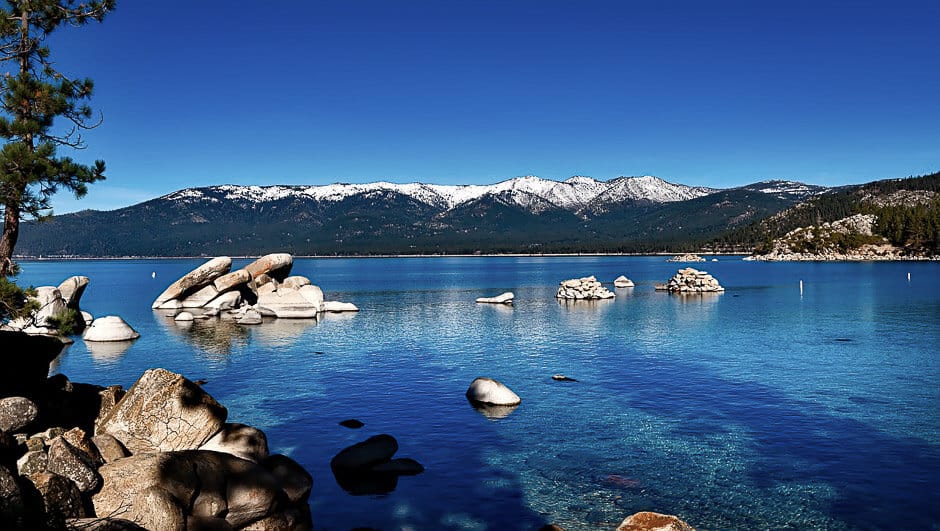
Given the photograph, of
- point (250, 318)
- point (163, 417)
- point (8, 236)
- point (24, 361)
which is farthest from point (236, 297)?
point (8, 236)

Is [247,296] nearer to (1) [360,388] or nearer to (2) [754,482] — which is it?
(1) [360,388]

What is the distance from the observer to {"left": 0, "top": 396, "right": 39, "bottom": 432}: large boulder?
1762 centimetres

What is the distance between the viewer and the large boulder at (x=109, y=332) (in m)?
59.2

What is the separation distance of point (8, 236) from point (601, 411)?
25819 mm

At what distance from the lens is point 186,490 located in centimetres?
1565

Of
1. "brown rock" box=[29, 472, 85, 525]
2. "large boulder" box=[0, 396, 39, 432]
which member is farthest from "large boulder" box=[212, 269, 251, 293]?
"brown rock" box=[29, 472, 85, 525]

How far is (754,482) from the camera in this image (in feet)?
70.4

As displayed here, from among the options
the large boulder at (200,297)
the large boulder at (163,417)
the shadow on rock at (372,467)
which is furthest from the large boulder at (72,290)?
the shadow on rock at (372,467)

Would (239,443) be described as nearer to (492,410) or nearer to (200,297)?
(492,410)

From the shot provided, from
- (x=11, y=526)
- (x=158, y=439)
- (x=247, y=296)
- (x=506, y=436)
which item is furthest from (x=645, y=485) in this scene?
(x=247, y=296)

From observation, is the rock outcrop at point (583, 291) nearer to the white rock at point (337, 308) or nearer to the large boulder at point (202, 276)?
the white rock at point (337, 308)

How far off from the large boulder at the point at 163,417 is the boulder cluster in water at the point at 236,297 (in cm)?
5325

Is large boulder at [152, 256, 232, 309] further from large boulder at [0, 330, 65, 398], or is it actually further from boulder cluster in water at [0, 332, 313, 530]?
boulder cluster in water at [0, 332, 313, 530]

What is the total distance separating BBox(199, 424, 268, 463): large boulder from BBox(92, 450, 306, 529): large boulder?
9.38 ft
